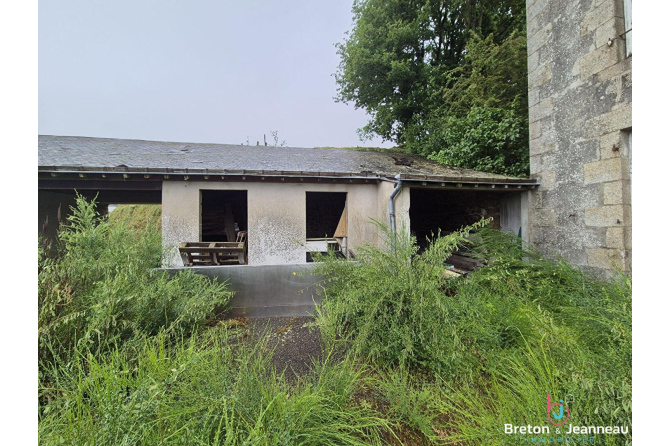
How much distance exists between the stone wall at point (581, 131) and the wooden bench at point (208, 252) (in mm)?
5958

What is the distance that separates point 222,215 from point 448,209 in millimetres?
7482

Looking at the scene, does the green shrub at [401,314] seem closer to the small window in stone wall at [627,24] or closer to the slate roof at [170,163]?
the slate roof at [170,163]

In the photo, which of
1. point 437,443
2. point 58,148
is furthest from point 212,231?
point 437,443

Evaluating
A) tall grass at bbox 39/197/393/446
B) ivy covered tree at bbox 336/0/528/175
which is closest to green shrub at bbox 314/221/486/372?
tall grass at bbox 39/197/393/446

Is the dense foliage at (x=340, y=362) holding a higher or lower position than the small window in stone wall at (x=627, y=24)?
lower

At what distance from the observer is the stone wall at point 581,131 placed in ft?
11.8

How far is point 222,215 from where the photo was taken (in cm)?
844

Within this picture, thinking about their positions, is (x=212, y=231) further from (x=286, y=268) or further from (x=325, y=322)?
(x=325, y=322)

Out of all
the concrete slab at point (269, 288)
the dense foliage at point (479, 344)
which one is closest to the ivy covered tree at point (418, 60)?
the dense foliage at point (479, 344)

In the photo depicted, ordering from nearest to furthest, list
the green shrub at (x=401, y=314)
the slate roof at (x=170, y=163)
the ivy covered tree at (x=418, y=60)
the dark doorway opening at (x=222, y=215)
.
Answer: the green shrub at (x=401, y=314), the slate roof at (x=170, y=163), the dark doorway opening at (x=222, y=215), the ivy covered tree at (x=418, y=60)

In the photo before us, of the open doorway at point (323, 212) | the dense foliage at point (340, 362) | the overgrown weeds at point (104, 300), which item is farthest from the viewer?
the open doorway at point (323, 212)

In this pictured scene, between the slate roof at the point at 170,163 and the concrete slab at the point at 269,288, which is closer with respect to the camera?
the concrete slab at the point at 269,288

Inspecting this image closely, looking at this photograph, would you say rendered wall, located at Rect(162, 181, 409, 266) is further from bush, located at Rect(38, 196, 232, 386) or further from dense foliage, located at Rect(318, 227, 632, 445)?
dense foliage, located at Rect(318, 227, 632, 445)
